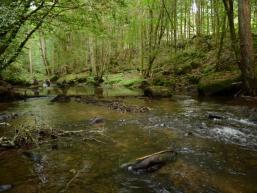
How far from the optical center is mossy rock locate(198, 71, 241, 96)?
1639cm

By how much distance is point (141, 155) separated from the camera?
21.2ft

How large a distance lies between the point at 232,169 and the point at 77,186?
280 cm

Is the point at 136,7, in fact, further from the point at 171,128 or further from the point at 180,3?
the point at 171,128

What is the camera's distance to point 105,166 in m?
5.82

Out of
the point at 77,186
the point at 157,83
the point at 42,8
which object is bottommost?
the point at 77,186

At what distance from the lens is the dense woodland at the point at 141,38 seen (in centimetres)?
1260

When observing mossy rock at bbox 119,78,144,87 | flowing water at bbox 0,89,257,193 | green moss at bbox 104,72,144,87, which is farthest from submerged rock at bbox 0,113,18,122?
green moss at bbox 104,72,144,87

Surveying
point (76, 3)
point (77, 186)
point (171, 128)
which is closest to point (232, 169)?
point (77, 186)

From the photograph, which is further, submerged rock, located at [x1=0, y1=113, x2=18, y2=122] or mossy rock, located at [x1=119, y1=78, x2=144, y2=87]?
mossy rock, located at [x1=119, y1=78, x2=144, y2=87]

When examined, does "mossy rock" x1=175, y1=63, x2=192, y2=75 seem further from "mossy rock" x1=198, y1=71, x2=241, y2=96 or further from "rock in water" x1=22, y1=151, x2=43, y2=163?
"rock in water" x1=22, y1=151, x2=43, y2=163

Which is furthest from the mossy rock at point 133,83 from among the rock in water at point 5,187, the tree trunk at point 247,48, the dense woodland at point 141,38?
the rock in water at point 5,187

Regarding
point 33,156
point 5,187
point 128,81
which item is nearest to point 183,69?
point 128,81

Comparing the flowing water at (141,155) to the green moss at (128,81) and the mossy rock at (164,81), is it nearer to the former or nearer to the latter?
the mossy rock at (164,81)

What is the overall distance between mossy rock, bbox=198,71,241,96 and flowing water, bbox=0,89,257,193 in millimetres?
5951
